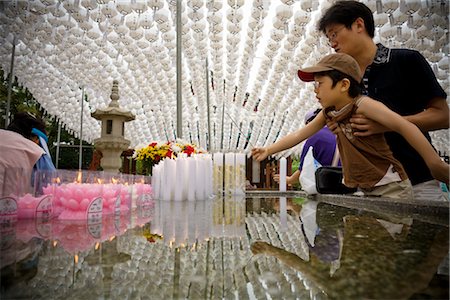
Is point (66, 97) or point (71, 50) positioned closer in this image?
point (71, 50)

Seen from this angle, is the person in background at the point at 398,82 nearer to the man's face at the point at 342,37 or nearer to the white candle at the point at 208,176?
the man's face at the point at 342,37

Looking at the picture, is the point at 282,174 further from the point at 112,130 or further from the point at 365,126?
the point at 112,130

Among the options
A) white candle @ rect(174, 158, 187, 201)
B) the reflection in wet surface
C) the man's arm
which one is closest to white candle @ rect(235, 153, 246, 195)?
white candle @ rect(174, 158, 187, 201)

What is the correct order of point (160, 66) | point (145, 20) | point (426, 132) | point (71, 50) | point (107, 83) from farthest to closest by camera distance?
point (107, 83)
point (160, 66)
point (71, 50)
point (145, 20)
point (426, 132)

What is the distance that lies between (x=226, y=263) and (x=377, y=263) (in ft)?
0.60

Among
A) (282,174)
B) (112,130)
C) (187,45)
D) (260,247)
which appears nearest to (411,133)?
(260,247)

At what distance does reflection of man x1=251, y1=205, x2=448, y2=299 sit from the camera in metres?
0.32

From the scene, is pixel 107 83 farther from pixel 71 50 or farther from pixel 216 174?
pixel 216 174

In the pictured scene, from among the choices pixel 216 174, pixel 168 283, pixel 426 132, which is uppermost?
pixel 426 132

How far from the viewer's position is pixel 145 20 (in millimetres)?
4281

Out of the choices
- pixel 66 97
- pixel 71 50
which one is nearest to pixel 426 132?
pixel 71 50

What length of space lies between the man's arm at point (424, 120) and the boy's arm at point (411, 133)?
3 centimetres

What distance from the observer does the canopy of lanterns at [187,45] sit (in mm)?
3869

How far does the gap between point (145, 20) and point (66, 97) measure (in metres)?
4.56
